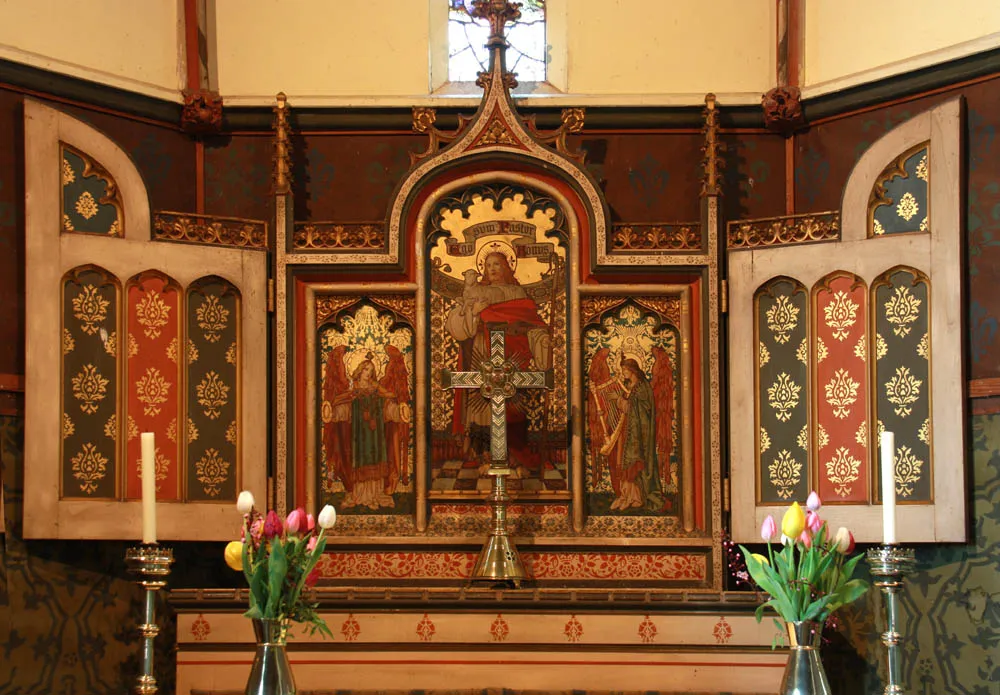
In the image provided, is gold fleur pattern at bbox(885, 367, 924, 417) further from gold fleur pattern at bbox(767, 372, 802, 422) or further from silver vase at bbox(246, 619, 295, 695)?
silver vase at bbox(246, 619, 295, 695)

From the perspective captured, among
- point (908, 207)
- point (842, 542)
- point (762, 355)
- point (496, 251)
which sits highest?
point (908, 207)

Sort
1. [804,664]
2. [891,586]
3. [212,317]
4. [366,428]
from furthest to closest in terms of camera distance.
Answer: [366,428] → [212,317] → [891,586] → [804,664]

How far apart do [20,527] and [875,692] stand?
14.8 ft

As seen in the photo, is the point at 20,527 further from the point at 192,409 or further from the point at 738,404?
the point at 738,404

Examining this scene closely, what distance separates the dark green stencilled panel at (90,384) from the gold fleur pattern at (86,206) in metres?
0.30

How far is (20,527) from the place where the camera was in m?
8.18

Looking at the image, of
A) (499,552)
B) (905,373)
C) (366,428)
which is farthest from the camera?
(366,428)

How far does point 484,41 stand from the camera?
1017 centimetres

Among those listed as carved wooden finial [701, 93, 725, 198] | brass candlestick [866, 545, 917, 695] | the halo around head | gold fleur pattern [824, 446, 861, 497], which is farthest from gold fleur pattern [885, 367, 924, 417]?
the halo around head

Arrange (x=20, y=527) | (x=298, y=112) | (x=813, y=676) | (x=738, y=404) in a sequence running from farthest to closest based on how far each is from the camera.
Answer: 1. (x=298, y=112)
2. (x=738, y=404)
3. (x=20, y=527)
4. (x=813, y=676)

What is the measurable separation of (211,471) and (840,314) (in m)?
3.43

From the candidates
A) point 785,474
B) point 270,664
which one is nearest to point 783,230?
point 785,474

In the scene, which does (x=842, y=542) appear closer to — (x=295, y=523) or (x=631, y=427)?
(x=295, y=523)

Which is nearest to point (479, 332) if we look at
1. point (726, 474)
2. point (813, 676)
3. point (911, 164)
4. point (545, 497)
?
point (545, 497)
